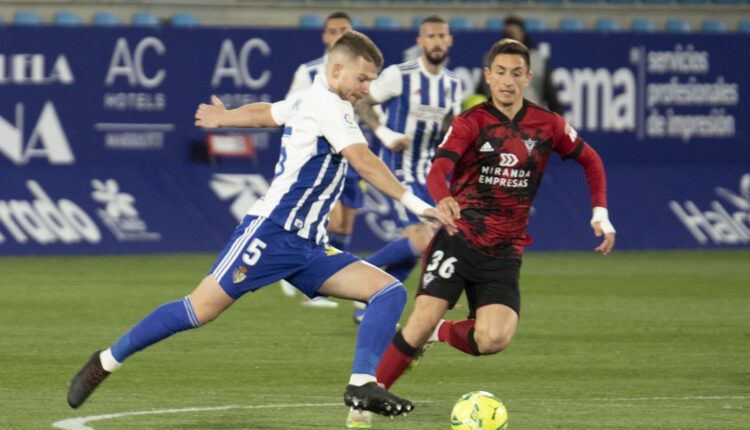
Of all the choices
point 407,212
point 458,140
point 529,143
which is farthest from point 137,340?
point 407,212

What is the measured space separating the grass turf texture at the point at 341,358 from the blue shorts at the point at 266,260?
2.10ft

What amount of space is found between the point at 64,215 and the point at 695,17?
383 inches

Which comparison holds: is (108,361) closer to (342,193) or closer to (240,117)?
(240,117)

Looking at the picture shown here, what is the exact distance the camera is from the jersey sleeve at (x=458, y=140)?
770 cm

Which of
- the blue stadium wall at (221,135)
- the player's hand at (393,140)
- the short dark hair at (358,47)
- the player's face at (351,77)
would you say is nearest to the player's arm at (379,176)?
the player's face at (351,77)

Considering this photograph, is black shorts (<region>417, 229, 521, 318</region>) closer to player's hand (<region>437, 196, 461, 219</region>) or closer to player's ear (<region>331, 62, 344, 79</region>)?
player's hand (<region>437, 196, 461, 219</region>)

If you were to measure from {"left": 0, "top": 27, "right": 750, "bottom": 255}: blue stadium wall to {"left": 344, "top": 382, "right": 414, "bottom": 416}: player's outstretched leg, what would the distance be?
985 cm

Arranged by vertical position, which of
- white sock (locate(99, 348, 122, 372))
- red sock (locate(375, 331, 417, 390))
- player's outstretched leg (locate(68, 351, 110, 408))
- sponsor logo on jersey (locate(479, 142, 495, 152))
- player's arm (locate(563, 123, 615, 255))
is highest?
sponsor logo on jersey (locate(479, 142, 495, 152))

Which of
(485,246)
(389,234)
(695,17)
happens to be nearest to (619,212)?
(389,234)

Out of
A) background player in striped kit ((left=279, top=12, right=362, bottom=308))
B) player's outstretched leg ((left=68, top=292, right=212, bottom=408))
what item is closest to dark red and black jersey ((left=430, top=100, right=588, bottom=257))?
player's outstretched leg ((left=68, top=292, right=212, bottom=408))

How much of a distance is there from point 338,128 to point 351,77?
9.7 inches

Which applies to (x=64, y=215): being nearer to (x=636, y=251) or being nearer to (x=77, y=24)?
(x=77, y=24)

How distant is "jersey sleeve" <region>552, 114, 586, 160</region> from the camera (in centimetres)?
795

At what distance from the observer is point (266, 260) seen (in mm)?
7273
